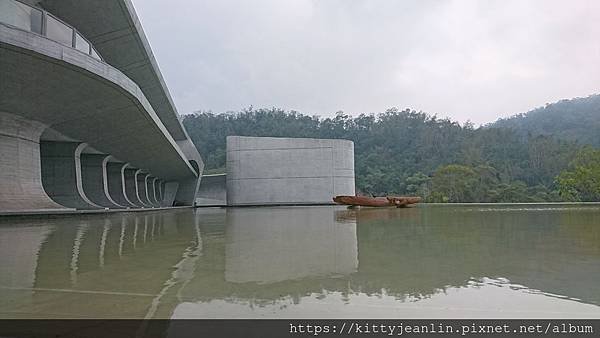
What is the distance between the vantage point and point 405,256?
4.25 meters

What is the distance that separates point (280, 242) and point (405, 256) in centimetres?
187

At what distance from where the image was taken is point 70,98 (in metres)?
11.8

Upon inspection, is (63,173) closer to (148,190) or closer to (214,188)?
(148,190)

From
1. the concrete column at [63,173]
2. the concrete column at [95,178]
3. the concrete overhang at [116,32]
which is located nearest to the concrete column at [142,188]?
the concrete column at [95,178]

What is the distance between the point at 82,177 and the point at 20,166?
29.6 ft

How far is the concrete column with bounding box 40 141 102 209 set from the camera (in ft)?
54.6

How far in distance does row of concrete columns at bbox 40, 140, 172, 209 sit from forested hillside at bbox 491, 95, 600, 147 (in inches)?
2561

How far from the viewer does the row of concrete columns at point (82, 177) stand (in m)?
16.7

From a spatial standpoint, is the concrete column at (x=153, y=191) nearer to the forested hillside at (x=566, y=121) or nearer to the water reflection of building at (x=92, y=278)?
the water reflection of building at (x=92, y=278)

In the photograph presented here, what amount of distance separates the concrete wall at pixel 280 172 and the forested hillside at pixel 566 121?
164 ft

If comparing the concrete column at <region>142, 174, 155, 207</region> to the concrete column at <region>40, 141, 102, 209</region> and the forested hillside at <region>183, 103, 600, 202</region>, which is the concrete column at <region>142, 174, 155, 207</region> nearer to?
the concrete column at <region>40, 141, 102, 209</region>

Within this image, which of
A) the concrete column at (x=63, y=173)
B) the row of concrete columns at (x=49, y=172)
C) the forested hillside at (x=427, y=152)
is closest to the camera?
the row of concrete columns at (x=49, y=172)

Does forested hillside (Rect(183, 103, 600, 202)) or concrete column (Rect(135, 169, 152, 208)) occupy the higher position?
forested hillside (Rect(183, 103, 600, 202))

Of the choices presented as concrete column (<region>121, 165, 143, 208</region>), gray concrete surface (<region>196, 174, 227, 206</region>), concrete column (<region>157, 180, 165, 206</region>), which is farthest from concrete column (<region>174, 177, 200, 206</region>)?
concrete column (<region>121, 165, 143, 208</region>)
